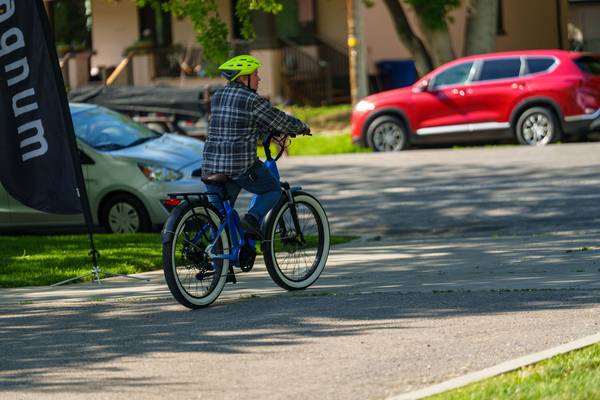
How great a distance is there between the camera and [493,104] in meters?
24.9

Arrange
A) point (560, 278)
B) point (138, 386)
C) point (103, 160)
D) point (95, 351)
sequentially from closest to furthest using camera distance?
1. point (138, 386)
2. point (95, 351)
3. point (560, 278)
4. point (103, 160)

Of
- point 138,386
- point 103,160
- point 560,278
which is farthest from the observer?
point 103,160

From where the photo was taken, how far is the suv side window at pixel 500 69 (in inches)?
982

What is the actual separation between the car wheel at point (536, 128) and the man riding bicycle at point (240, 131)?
48.1ft

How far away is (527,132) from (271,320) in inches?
631

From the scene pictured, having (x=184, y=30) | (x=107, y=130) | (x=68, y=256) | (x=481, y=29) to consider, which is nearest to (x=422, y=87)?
(x=481, y=29)

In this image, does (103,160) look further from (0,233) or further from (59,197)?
(59,197)

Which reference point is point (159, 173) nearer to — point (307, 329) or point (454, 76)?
point (307, 329)

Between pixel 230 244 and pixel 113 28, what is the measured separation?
3407 centimetres

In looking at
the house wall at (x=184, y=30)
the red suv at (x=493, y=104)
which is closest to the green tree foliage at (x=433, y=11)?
the red suv at (x=493, y=104)

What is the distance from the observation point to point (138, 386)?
23.6 ft

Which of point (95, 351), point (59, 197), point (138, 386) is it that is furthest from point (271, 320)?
point (59, 197)

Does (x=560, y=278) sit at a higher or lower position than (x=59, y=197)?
lower

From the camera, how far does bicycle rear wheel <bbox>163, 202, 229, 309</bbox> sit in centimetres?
940
